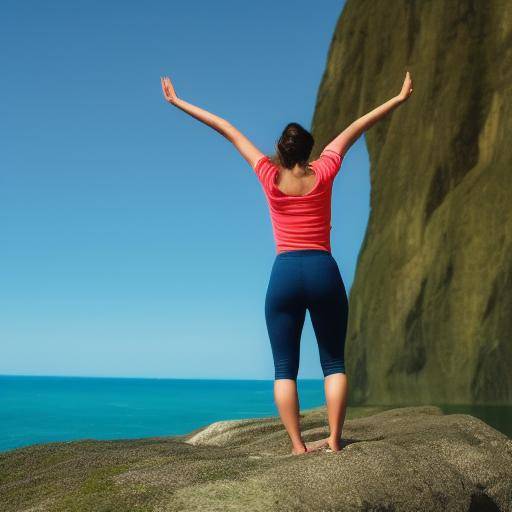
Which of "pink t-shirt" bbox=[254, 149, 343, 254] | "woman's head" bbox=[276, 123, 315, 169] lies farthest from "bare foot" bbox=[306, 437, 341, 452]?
"woman's head" bbox=[276, 123, 315, 169]

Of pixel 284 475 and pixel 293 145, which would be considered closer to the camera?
pixel 284 475

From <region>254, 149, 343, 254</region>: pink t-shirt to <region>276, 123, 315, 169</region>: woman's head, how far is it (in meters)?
0.07

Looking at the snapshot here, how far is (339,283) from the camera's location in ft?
14.2

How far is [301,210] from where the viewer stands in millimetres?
4359

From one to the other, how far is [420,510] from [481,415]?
1227 centimetres

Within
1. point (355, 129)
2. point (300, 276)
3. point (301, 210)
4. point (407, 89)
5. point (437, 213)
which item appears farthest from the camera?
point (437, 213)

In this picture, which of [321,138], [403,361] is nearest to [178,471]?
[403,361]

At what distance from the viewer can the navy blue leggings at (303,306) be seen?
168 inches

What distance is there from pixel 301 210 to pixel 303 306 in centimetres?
50

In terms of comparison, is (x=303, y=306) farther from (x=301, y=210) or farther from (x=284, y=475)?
(x=284, y=475)

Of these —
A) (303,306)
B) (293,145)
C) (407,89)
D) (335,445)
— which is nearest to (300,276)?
(303,306)

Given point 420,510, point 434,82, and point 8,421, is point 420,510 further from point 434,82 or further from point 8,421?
point 8,421

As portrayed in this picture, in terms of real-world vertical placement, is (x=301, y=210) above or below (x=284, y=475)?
above

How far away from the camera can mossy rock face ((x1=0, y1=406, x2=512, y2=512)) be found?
144 inches
